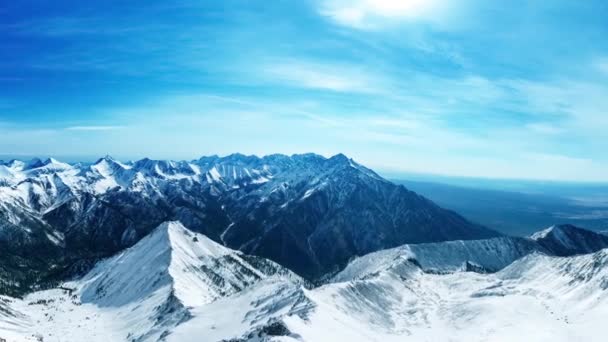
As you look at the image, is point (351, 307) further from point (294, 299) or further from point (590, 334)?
point (590, 334)

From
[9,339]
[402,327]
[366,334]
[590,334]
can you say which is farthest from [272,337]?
[9,339]

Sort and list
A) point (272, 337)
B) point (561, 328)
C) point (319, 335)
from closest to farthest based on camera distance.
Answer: point (272, 337)
point (319, 335)
point (561, 328)

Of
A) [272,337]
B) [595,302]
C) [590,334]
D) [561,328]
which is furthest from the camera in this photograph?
[595,302]

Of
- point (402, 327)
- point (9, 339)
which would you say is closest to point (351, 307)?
point (402, 327)

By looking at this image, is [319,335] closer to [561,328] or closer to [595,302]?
[561,328]

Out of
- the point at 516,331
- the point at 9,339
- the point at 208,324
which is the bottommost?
the point at 9,339

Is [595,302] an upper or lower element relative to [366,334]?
upper

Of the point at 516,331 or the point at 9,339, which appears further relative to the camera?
the point at 9,339

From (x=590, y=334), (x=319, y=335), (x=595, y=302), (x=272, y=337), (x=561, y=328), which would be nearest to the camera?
(x=272, y=337)

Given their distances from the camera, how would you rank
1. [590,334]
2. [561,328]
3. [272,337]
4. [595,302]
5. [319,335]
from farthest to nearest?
[595,302] → [561,328] → [590,334] → [319,335] → [272,337]
